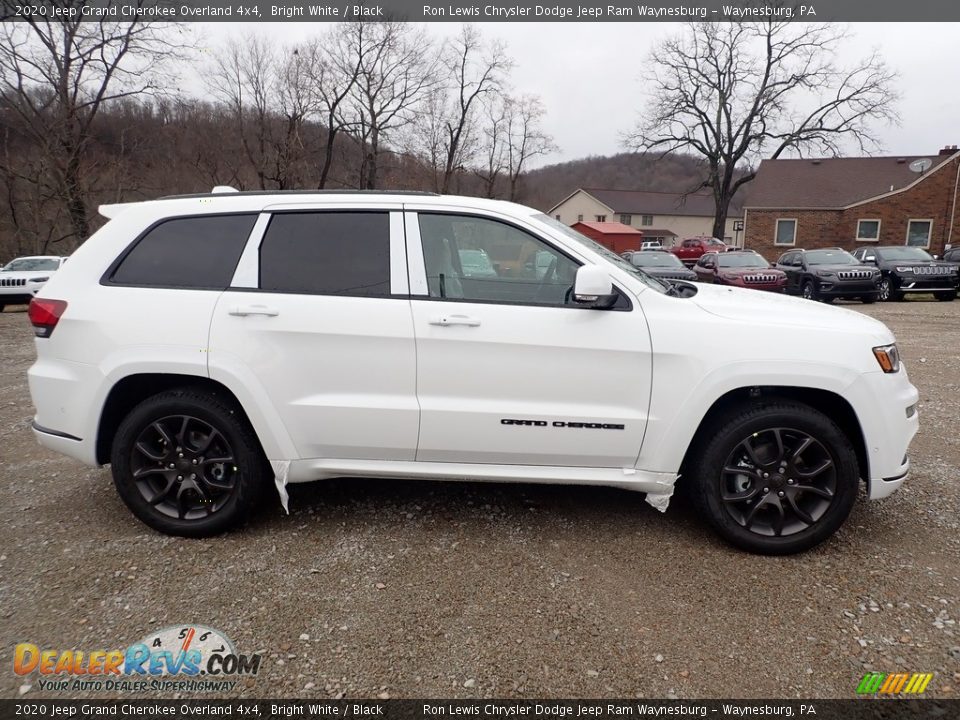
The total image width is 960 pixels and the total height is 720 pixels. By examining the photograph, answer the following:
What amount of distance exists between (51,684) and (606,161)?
8534 cm

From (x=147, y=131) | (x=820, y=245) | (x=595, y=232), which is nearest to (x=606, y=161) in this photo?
(x=595, y=232)

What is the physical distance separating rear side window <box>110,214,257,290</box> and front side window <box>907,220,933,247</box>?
40.6 meters

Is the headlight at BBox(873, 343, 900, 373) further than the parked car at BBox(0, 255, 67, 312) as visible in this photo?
No

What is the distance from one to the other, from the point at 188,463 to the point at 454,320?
1648mm

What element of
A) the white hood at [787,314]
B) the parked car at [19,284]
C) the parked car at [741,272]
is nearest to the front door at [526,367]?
the white hood at [787,314]

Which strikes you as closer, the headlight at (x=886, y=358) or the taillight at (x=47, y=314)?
the headlight at (x=886, y=358)

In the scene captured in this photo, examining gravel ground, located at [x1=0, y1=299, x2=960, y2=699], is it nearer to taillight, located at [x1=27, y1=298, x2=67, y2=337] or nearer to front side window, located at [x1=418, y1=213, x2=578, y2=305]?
taillight, located at [x1=27, y1=298, x2=67, y2=337]

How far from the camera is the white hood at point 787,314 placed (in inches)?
116

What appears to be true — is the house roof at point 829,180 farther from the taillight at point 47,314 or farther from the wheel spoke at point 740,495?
the taillight at point 47,314

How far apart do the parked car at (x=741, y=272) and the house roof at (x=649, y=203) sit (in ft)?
181

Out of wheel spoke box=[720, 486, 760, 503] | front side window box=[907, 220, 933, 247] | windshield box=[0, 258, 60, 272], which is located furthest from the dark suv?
front side window box=[907, 220, 933, 247]

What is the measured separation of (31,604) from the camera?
2.65 metres

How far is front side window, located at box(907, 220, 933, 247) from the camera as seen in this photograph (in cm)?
3353

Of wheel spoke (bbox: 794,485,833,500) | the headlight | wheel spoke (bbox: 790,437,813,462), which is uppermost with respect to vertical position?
the headlight
